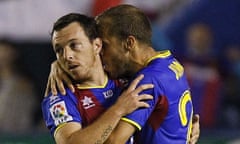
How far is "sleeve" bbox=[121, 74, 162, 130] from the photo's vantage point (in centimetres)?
554

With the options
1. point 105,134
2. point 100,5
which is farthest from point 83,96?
point 100,5

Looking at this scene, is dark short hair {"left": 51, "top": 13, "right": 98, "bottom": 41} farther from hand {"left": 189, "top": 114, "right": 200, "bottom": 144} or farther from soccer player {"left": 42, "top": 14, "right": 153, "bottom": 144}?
hand {"left": 189, "top": 114, "right": 200, "bottom": 144}

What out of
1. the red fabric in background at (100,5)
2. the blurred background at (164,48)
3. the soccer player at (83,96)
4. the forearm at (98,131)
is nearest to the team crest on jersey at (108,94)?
the soccer player at (83,96)

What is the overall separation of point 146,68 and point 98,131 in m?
0.50

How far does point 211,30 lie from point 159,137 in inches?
228

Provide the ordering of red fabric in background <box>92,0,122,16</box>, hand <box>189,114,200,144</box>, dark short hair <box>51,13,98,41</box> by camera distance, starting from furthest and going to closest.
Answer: red fabric in background <box>92,0,122,16</box> < hand <box>189,114,200,144</box> < dark short hair <box>51,13,98,41</box>

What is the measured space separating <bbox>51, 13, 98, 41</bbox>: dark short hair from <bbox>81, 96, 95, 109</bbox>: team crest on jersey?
0.37 m

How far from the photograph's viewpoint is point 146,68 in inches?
224

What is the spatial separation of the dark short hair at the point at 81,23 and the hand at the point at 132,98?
0.40 m

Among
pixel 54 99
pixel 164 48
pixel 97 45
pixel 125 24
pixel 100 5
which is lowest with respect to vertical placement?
pixel 164 48

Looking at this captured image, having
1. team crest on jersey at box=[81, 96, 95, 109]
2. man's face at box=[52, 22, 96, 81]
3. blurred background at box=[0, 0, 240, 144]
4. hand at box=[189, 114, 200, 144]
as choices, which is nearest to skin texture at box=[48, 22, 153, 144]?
man's face at box=[52, 22, 96, 81]

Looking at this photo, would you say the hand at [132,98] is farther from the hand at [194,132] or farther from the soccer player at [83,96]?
the hand at [194,132]

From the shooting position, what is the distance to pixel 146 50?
5.79 meters

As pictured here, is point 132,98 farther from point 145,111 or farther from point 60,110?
point 60,110
